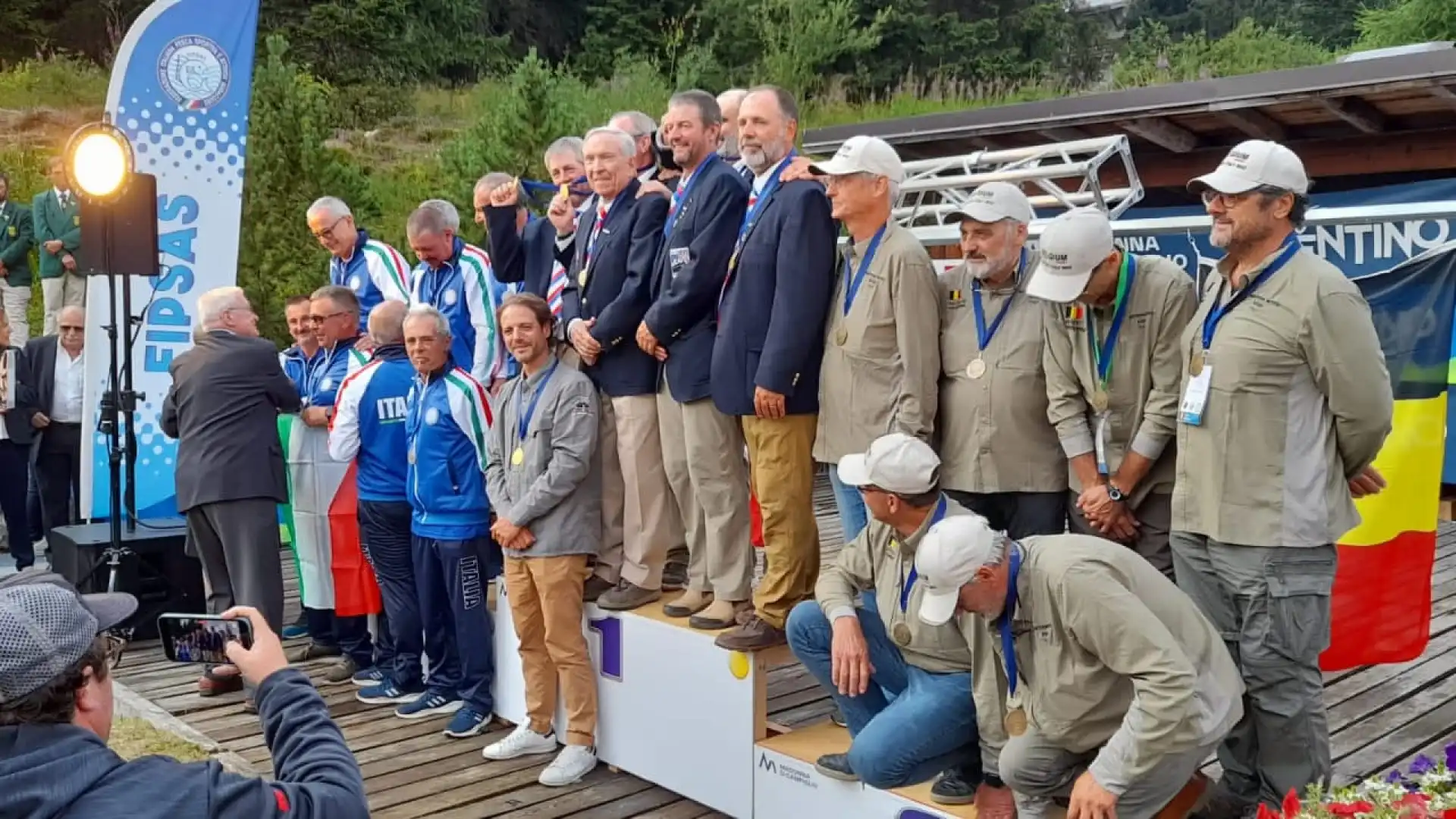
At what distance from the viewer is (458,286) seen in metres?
5.68

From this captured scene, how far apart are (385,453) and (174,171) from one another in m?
3.42

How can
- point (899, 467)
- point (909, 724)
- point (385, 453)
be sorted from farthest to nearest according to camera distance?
point (385, 453)
point (909, 724)
point (899, 467)

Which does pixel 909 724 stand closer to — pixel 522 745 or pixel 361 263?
pixel 522 745

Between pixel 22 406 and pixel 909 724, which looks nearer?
pixel 909 724

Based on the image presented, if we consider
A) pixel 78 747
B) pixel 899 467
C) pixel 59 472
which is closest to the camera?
A: pixel 78 747

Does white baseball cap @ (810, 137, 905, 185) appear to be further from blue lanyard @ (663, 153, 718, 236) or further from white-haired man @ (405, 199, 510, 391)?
white-haired man @ (405, 199, 510, 391)

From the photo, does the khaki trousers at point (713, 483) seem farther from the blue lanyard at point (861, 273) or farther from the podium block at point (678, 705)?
the blue lanyard at point (861, 273)

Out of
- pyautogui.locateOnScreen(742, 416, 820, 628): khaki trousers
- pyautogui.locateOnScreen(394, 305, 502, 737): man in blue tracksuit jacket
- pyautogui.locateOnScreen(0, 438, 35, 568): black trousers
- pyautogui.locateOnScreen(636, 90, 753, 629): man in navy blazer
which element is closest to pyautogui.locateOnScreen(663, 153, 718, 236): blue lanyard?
pyautogui.locateOnScreen(636, 90, 753, 629): man in navy blazer

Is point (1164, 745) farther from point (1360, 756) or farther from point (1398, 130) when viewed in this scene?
point (1398, 130)

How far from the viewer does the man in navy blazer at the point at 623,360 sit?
4344 mm

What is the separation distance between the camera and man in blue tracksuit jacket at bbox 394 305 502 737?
4.83 metres

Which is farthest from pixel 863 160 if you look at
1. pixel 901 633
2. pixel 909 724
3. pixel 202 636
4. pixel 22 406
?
pixel 22 406

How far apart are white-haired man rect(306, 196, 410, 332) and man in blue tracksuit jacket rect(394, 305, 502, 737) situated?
3.50 ft

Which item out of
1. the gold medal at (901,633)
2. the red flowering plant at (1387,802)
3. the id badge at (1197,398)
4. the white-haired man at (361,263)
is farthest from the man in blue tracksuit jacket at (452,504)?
the red flowering plant at (1387,802)
